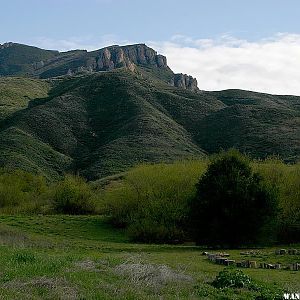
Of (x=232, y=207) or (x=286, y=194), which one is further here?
(x=286, y=194)

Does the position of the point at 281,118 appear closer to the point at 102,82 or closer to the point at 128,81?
Answer: the point at 128,81

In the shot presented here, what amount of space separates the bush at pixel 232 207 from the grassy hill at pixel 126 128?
44.5 meters

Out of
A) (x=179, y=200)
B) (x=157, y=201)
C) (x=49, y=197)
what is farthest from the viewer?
(x=49, y=197)

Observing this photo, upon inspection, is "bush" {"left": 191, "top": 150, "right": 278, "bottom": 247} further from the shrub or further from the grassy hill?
the grassy hill

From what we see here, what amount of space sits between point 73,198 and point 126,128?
41011 mm

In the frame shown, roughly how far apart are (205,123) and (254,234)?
79.1m

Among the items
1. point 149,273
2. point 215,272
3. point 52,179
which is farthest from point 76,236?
point 52,179

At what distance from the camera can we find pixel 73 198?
2498 inches

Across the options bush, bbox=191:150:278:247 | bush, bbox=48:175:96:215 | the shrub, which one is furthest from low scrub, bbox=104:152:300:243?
the shrub

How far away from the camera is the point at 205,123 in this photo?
368 ft

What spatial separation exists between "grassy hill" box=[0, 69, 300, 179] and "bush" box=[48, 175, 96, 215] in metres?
19.4

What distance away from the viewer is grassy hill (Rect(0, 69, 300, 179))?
8856 cm

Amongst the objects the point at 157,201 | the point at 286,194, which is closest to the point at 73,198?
the point at 157,201

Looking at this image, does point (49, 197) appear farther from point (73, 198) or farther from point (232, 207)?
point (232, 207)
